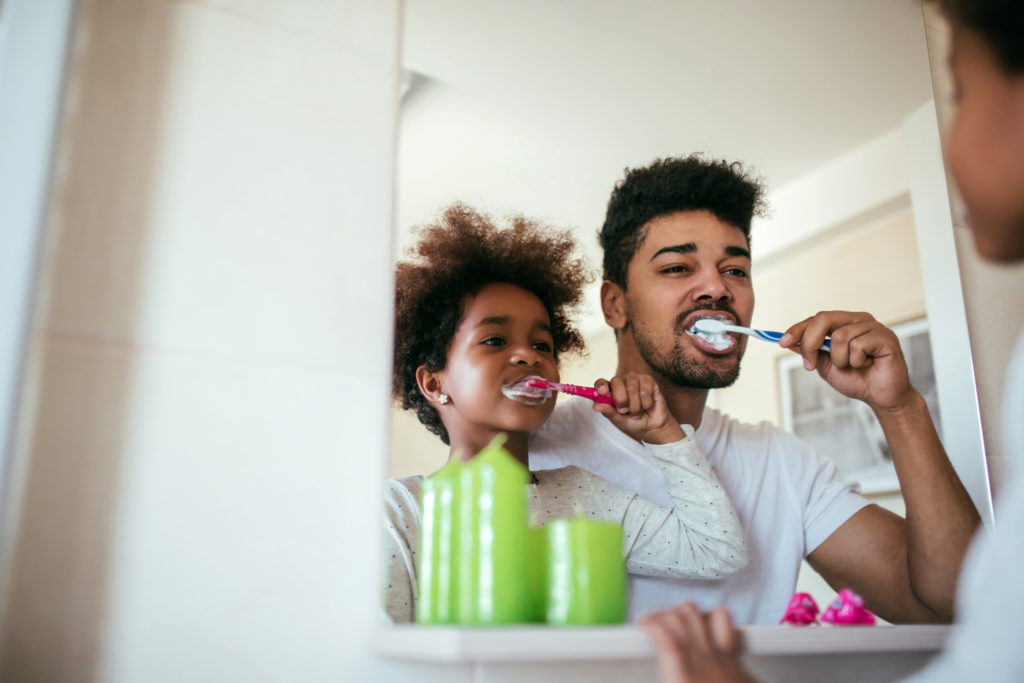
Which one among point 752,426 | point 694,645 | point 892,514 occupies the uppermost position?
point 752,426

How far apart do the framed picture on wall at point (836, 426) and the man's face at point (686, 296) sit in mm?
84

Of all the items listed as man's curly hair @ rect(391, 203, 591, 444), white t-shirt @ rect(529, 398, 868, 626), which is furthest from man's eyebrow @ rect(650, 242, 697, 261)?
white t-shirt @ rect(529, 398, 868, 626)

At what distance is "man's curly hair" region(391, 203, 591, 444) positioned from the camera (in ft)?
2.92

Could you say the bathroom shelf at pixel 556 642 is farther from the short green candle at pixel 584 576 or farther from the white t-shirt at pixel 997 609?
the white t-shirt at pixel 997 609

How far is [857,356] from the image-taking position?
104 cm

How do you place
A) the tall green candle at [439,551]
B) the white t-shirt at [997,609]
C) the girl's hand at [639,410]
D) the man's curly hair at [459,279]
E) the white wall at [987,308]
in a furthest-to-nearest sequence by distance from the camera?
the white wall at [987,308] → the girl's hand at [639,410] → the man's curly hair at [459,279] → the tall green candle at [439,551] → the white t-shirt at [997,609]

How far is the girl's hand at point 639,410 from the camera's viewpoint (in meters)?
1.00

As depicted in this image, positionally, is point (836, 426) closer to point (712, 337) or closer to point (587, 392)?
point (712, 337)

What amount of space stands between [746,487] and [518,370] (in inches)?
13.6

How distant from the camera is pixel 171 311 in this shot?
0.71 meters

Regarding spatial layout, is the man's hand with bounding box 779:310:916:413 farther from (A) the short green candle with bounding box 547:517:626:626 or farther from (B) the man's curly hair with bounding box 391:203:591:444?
(A) the short green candle with bounding box 547:517:626:626

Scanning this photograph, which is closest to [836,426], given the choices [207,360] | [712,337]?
[712,337]

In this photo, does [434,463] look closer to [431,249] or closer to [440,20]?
[431,249]

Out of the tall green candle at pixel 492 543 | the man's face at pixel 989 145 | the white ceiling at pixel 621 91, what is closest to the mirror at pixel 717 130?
the white ceiling at pixel 621 91
